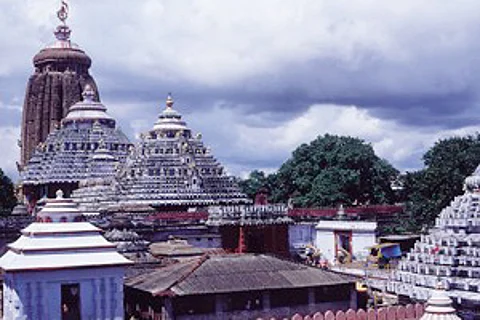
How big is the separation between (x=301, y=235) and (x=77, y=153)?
107 feet

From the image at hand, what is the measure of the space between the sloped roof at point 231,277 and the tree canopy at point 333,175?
4209 centimetres

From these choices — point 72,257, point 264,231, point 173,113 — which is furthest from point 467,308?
point 173,113

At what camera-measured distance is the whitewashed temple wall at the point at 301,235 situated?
187ft

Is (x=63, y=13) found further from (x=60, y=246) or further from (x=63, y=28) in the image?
(x=60, y=246)

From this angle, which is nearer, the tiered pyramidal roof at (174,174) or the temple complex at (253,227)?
the temple complex at (253,227)

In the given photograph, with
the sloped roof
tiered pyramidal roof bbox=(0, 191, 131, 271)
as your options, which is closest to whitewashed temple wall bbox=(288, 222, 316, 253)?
the sloped roof

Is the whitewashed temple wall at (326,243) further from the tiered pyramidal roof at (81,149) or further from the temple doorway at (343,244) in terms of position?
the tiered pyramidal roof at (81,149)

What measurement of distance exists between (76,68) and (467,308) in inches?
3048

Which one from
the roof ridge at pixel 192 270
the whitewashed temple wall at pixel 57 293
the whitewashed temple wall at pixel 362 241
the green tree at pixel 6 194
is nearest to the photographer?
the whitewashed temple wall at pixel 57 293

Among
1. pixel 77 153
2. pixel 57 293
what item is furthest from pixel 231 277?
pixel 77 153

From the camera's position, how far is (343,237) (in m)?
55.0

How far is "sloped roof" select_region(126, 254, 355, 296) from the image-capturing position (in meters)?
29.0

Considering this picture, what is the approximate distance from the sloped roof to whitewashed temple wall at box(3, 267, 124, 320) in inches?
81.8

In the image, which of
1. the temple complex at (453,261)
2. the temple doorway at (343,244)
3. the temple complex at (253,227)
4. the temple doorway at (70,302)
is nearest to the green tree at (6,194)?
the temple complex at (253,227)
